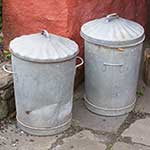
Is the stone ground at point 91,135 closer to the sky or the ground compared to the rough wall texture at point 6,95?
closer to the ground

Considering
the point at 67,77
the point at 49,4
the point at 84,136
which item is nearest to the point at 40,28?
the point at 49,4

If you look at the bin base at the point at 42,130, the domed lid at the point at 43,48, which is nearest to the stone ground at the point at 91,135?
the bin base at the point at 42,130

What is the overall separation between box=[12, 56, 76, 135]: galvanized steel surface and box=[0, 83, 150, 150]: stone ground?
0.12 m

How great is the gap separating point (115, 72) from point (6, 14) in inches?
58.1

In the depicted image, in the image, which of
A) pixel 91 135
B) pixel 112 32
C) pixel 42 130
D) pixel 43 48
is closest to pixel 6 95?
Result: pixel 42 130

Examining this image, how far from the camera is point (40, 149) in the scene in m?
4.38

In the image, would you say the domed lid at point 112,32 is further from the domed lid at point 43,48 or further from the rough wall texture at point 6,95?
the rough wall texture at point 6,95

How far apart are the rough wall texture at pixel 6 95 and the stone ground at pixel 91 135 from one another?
0.12m

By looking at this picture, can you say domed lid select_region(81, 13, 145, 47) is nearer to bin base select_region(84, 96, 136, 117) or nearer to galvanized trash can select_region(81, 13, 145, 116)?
galvanized trash can select_region(81, 13, 145, 116)

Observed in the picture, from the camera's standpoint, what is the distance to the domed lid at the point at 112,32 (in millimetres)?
4609

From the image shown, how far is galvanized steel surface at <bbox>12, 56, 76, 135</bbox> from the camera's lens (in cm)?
428

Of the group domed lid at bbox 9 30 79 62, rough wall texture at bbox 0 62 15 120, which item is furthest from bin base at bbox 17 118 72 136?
domed lid at bbox 9 30 79 62

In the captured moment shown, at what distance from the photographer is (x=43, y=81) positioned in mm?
4305

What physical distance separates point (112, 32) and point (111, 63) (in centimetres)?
31
